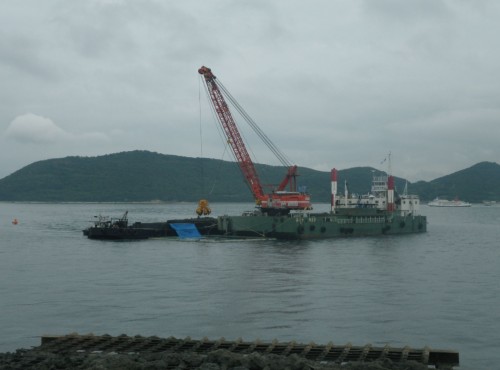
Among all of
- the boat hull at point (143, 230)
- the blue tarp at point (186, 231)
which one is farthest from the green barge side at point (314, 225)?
the blue tarp at point (186, 231)

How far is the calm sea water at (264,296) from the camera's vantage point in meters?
26.7

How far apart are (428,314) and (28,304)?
22.8 metres

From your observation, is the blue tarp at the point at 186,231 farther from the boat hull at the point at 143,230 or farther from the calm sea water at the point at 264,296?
the calm sea water at the point at 264,296

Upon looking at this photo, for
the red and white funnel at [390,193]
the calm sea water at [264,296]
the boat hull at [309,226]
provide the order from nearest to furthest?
the calm sea water at [264,296] → the boat hull at [309,226] → the red and white funnel at [390,193]

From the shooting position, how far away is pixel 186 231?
88812mm

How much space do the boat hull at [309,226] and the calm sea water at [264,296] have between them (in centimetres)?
1879

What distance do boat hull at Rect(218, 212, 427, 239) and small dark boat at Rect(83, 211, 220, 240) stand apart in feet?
12.7

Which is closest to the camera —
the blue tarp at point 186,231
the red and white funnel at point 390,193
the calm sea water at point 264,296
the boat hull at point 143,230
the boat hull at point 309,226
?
the calm sea water at point 264,296

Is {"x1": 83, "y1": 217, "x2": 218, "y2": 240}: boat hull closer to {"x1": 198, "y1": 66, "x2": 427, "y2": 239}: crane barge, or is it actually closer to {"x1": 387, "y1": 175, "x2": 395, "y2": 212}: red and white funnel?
{"x1": 198, "y1": 66, "x2": 427, "y2": 239}: crane barge

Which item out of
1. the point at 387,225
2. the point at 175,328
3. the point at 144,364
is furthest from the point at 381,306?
the point at 387,225

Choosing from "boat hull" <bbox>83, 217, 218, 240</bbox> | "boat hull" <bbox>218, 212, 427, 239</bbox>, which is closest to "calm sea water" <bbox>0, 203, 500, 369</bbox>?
"boat hull" <bbox>83, 217, 218, 240</bbox>

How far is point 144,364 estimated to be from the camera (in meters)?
17.8

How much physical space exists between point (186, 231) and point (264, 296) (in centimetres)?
5375

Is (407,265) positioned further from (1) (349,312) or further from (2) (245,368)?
(2) (245,368)
